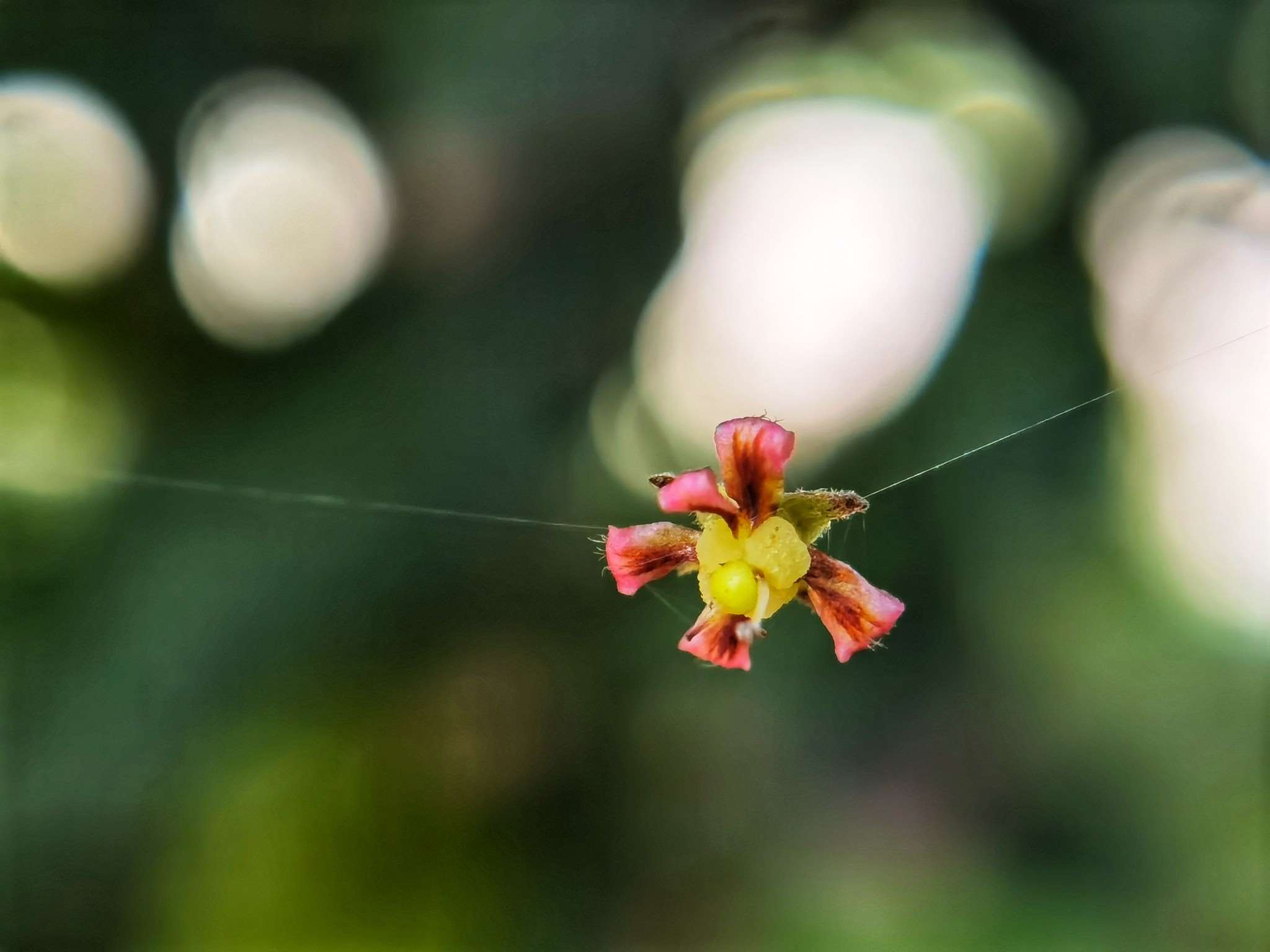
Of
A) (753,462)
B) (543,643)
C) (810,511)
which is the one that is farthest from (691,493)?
(543,643)

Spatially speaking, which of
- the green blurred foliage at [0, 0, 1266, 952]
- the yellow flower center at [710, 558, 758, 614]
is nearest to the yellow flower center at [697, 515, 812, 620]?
the yellow flower center at [710, 558, 758, 614]

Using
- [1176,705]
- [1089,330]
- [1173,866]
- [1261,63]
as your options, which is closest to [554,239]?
[1089,330]

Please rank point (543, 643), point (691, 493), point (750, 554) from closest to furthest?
point (691, 493) → point (750, 554) → point (543, 643)

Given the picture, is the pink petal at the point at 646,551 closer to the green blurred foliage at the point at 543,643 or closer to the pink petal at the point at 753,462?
the pink petal at the point at 753,462

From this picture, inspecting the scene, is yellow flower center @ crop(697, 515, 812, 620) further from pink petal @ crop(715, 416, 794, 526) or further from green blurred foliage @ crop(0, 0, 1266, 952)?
green blurred foliage @ crop(0, 0, 1266, 952)

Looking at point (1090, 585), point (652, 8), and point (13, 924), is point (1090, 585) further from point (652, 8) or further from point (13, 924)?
point (13, 924)

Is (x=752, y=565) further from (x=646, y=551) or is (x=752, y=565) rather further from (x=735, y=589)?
(x=646, y=551)

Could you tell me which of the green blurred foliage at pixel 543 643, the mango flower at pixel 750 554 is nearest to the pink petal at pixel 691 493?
the mango flower at pixel 750 554
